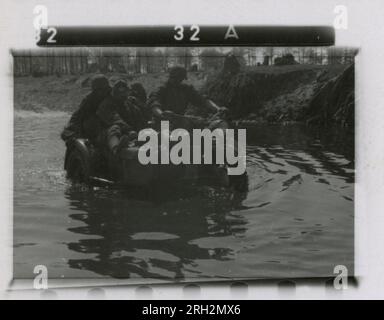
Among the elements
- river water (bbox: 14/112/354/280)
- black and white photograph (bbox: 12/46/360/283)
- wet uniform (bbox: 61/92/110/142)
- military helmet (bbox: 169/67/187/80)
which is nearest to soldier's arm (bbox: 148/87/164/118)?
black and white photograph (bbox: 12/46/360/283)

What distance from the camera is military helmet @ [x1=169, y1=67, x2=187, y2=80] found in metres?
4.96

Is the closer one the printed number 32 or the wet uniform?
the printed number 32

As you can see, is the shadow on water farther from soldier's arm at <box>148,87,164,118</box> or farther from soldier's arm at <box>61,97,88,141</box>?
soldier's arm at <box>148,87,164,118</box>

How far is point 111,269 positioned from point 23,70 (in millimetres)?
1712

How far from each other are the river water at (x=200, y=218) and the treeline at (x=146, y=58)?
41 cm

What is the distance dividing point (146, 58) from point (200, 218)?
1.34 meters

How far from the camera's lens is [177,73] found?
497cm

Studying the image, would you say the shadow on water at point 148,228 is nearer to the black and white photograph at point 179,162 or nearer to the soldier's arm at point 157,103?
the black and white photograph at point 179,162

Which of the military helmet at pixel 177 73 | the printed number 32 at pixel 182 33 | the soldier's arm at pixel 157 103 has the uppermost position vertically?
the printed number 32 at pixel 182 33

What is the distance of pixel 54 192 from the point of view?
5.00 metres

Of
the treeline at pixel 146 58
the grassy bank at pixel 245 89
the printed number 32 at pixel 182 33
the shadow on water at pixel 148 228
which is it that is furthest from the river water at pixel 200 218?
the printed number 32 at pixel 182 33

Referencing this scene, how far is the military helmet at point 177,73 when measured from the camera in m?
4.96

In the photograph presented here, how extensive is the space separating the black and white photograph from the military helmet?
11 mm
